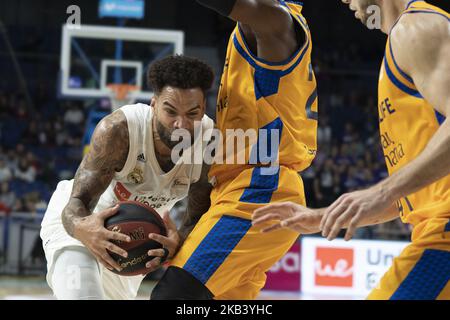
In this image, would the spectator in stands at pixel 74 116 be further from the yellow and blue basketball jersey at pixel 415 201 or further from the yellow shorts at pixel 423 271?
the yellow shorts at pixel 423 271

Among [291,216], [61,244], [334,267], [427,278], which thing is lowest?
[334,267]

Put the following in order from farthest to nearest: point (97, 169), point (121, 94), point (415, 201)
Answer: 1. point (121, 94)
2. point (97, 169)
3. point (415, 201)

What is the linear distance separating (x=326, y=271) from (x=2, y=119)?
7973 mm

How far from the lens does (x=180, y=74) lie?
122 inches

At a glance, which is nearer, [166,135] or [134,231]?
[134,231]

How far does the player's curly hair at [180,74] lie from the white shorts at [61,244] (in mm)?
817

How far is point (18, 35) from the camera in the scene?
15.5 meters

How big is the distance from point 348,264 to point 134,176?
20.9 feet

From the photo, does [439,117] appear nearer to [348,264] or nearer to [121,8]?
[348,264]

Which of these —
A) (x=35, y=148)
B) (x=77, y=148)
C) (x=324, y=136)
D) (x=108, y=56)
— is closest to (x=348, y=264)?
(x=324, y=136)

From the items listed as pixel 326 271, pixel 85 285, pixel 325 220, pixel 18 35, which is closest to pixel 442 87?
pixel 325 220

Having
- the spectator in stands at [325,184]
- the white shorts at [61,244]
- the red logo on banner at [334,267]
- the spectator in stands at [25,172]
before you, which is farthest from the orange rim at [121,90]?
the white shorts at [61,244]

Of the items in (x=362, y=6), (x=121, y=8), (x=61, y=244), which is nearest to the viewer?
(x=362, y=6)

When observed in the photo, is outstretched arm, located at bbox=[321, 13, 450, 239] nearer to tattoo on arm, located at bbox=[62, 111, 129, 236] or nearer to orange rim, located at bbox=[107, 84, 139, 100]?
tattoo on arm, located at bbox=[62, 111, 129, 236]
